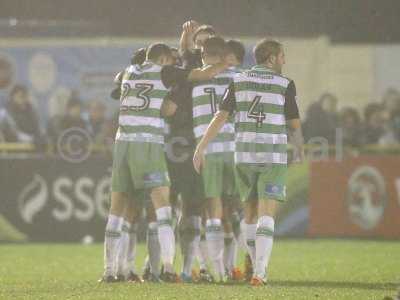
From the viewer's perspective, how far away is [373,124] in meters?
23.1

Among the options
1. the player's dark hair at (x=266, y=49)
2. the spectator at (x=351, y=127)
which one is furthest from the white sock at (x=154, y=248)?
the spectator at (x=351, y=127)

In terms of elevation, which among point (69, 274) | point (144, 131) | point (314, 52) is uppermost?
point (314, 52)

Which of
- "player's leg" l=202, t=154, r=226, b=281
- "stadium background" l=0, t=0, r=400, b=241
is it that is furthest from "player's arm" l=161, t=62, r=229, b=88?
"stadium background" l=0, t=0, r=400, b=241

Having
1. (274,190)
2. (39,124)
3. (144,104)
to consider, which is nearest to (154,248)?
(144,104)

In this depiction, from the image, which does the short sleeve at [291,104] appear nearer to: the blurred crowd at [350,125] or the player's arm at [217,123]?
the player's arm at [217,123]

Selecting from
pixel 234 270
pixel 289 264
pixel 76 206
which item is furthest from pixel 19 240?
pixel 234 270

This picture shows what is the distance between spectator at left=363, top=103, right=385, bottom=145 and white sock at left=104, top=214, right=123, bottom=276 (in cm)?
1060

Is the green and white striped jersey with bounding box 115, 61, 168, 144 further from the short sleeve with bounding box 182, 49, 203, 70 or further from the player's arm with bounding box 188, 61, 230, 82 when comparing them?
the short sleeve with bounding box 182, 49, 203, 70

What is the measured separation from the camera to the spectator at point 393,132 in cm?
2292

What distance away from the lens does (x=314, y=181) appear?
70.5 feet

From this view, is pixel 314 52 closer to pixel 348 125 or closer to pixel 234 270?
pixel 348 125

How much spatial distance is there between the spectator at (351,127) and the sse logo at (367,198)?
1452 mm

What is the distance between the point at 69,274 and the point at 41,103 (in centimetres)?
1073

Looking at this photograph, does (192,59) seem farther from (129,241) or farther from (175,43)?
(175,43)
